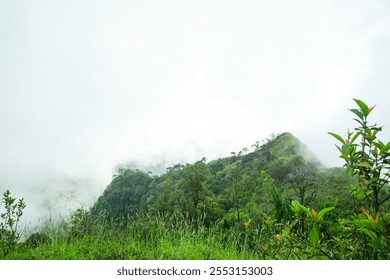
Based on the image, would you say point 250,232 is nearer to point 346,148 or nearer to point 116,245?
point 116,245

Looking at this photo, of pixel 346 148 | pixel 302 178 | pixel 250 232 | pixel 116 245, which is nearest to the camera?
pixel 346 148

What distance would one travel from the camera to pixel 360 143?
191cm

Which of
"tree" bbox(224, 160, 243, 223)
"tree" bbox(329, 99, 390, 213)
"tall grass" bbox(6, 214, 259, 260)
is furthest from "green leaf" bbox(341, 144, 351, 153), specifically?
"tree" bbox(224, 160, 243, 223)

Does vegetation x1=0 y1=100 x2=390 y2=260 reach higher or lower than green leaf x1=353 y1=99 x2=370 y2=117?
lower

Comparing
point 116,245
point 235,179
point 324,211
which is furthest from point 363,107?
point 235,179

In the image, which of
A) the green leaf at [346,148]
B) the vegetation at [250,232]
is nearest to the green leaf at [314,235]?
the vegetation at [250,232]

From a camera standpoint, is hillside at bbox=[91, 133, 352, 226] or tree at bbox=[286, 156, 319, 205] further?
tree at bbox=[286, 156, 319, 205]

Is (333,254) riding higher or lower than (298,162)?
lower

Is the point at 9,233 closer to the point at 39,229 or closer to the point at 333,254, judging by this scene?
the point at 39,229

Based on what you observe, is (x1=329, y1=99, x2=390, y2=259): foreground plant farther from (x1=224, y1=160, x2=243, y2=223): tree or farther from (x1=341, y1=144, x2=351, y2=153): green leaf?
(x1=224, y1=160, x2=243, y2=223): tree

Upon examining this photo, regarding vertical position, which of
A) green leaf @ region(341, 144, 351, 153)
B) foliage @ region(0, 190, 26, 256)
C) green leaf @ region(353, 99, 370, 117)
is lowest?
foliage @ region(0, 190, 26, 256)

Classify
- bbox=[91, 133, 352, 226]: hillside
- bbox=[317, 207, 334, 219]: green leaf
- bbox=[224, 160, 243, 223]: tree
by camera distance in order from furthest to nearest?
bbox=[224, 160, 243, 223]: tree → bbox=[91, 133, 352, 226]: hillside → bbox=[317, 207, 334, 219]: green leaf
